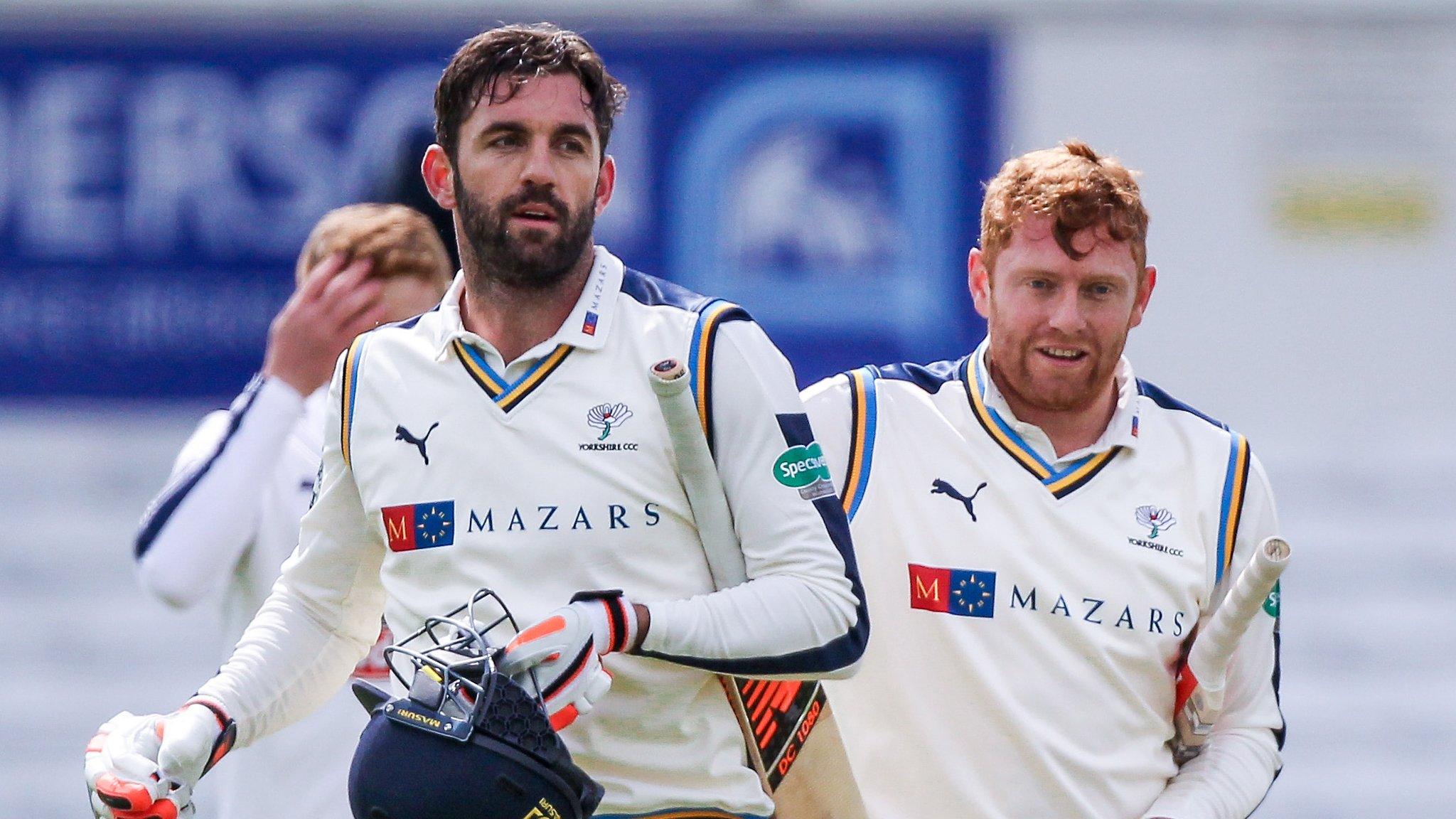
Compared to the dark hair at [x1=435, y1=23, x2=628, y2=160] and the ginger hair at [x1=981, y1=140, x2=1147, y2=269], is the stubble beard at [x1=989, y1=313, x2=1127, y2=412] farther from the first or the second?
the dark hair at [x1=435, y1=23, x2=628, y2=160]

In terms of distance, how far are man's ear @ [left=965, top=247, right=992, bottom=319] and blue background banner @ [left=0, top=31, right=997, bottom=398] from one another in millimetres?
3132

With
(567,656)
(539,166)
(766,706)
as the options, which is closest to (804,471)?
(766,706)

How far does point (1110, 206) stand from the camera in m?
2.99

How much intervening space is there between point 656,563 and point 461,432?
32cm

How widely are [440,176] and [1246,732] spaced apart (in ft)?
4.91

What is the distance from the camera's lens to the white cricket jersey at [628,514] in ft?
8.11

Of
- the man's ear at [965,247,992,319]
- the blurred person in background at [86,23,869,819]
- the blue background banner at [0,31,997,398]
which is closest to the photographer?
the blurred person in background at [86,23,869,819]

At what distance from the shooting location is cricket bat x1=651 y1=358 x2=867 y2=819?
8.07 ft

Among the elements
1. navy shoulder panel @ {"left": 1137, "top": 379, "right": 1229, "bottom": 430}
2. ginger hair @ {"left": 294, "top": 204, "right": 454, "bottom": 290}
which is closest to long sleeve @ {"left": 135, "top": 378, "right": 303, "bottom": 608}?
ginger hair @ {"left": 294, "top": 204, "right": 454, "bottom": 290}

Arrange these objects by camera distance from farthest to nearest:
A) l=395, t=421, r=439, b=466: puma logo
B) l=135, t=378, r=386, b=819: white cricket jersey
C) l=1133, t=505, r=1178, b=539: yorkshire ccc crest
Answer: l=135, t=378, r=386, b=819: white cricket jersey < l=1133, t=505, r=1178, b=539: yorkshire ccc crest < l=395, t=421, r=439, b=466: puma logo

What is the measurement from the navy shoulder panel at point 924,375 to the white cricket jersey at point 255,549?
3.49 ft

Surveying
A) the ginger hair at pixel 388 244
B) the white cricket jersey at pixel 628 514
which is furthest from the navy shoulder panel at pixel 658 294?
the ginger hair at pixel 388 244

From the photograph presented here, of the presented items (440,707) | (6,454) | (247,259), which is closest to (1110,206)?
(440,707)

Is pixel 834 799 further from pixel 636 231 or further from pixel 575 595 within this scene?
pixel 636 231
